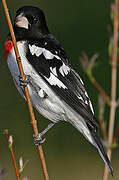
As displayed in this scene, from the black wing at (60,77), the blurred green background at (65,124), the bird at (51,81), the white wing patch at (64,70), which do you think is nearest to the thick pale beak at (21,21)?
the bird at (51,81)

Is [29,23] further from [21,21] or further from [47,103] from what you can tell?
[47,103]

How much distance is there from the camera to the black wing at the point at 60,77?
269 cm

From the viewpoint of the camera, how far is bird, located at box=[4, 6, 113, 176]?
8.81ft

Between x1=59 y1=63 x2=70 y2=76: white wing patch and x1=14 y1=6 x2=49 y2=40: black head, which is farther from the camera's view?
x1=14 y1=6 x2=49 y2=40: black head

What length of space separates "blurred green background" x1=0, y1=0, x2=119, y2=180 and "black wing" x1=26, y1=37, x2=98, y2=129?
4.80 ft

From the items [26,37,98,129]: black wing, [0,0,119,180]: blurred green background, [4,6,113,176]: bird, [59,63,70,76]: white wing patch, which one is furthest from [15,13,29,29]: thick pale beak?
[0,0,119,180]: blurred green background

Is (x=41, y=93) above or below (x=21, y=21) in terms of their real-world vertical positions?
below

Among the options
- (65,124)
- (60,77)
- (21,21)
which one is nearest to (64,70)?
(60,77)

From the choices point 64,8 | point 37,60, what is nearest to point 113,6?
point 37,60

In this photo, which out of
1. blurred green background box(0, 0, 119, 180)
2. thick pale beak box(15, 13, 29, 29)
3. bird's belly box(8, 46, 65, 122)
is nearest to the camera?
bird's belly box(8, 46, 65, 122)

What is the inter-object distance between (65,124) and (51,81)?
3120mm

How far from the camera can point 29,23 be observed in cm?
295

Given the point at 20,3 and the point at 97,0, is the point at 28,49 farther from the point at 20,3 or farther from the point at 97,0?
the point at 97,0

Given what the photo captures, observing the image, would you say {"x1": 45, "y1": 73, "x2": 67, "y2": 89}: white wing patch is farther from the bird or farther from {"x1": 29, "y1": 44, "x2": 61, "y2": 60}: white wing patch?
{"x1": 29, "y1": 44, "x2": 61, "y2": 60}: white wing patch
